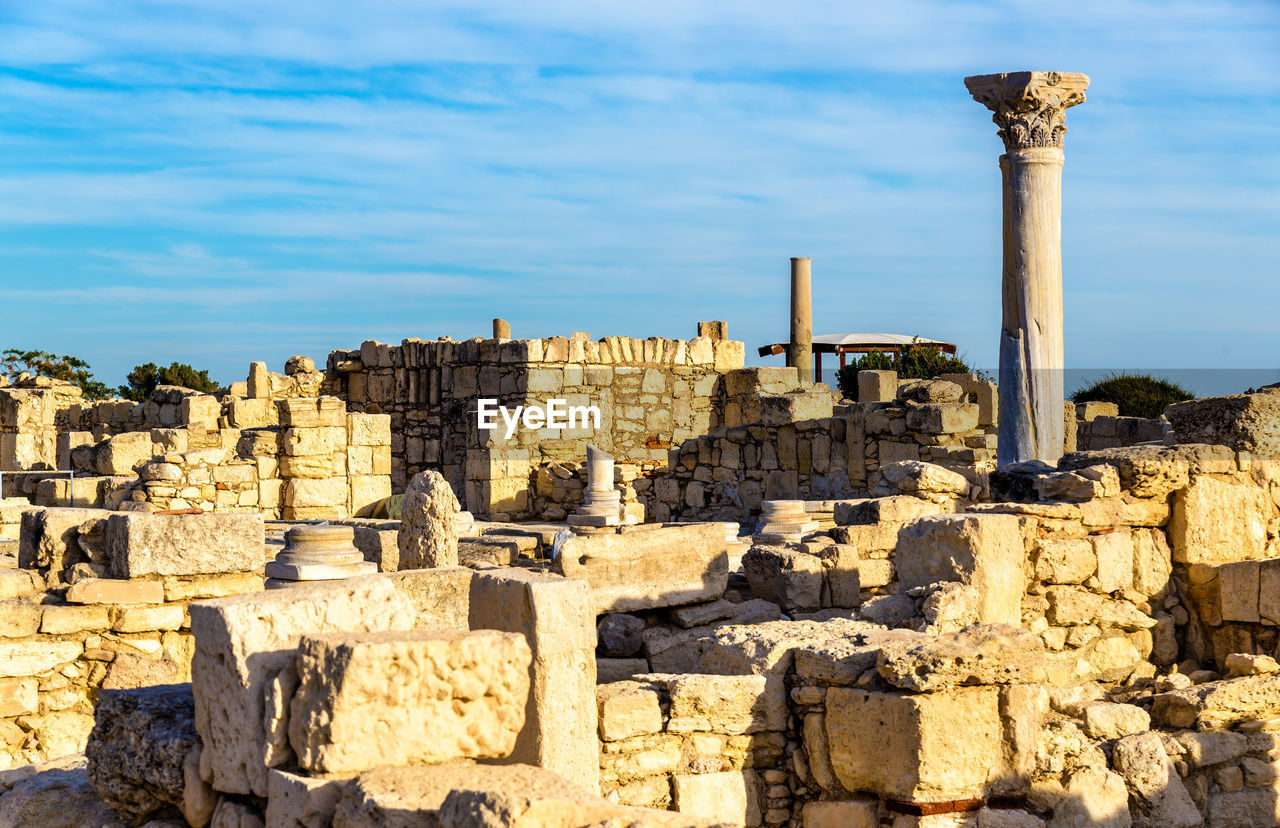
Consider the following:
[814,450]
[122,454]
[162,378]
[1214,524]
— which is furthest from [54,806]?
[162,378]

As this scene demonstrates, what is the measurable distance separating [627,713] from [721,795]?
1.83ft

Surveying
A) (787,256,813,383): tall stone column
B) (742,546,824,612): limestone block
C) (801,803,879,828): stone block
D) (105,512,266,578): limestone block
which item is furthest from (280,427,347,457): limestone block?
(787,256,813,383): tall stone column

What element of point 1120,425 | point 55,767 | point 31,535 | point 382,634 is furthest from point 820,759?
point 1120,425

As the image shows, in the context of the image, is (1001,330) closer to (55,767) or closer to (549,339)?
(549,339)

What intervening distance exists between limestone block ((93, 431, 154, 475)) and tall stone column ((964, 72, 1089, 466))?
368 inches

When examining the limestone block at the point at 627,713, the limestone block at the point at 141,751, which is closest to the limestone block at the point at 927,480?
the limestone block at the point at 627,713

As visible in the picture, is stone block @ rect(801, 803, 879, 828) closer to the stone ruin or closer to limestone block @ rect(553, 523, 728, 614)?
the stone ruin

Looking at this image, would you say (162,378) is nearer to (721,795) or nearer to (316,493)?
(316,493)

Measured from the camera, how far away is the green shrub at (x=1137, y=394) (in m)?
25.9

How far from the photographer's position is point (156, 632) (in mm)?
5801

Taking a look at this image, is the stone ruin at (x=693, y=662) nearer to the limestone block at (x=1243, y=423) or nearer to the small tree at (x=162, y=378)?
the limestone block at (x=1243, y=423)

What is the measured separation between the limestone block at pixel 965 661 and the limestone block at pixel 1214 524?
255 cm

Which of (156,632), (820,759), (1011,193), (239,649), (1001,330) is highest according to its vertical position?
(1011,193)

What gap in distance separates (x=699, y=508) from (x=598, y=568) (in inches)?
319
